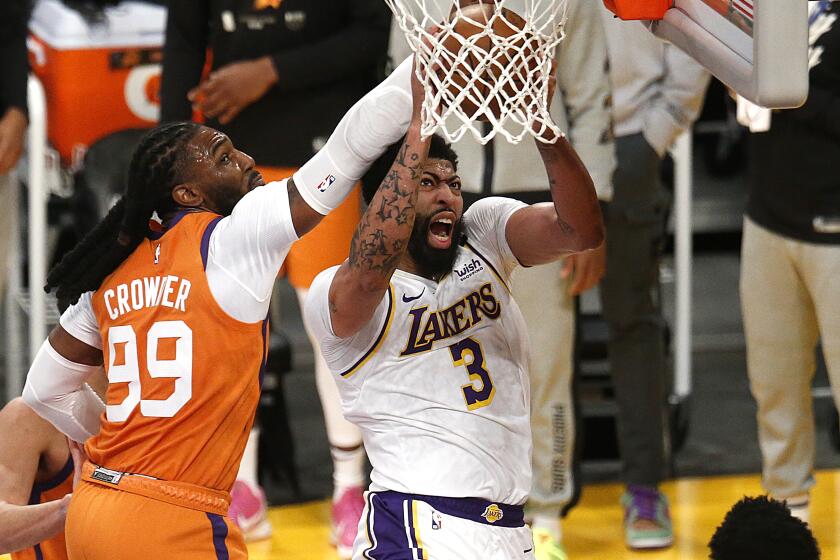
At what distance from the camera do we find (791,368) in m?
5.36

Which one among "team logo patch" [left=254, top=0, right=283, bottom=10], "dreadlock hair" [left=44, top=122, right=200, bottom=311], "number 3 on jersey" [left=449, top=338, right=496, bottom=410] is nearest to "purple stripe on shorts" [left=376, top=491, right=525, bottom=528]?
"number 3 on jersey" [left=449, top=338, right=496, bottom=410]

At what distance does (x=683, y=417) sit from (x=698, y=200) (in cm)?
480

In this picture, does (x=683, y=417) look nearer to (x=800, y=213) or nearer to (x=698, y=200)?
(x=800, y=213)

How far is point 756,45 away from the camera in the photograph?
2.94m

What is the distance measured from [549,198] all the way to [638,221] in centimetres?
73

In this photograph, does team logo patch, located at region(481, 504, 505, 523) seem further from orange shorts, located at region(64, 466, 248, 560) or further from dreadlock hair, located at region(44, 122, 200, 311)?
dreadlock hair, located at region(44, 122, 200, 311)

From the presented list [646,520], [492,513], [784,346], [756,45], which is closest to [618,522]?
[646,520]

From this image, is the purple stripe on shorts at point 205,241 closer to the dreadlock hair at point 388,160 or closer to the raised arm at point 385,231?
the raised arm at point 385,231

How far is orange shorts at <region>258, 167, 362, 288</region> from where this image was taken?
5.36 m

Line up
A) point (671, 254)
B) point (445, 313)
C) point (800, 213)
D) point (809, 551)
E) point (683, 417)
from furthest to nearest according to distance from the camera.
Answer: point (671, 254)
point (683, 417)
point (800, 213)
point (445, 313)
point (809, 551)

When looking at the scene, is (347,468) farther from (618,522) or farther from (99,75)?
(99,75)

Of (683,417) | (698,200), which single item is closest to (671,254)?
(698,200)

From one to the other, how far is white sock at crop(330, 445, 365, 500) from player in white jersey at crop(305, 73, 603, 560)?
1519mm

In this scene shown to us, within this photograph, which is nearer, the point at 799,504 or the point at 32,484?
the point at 32,484
